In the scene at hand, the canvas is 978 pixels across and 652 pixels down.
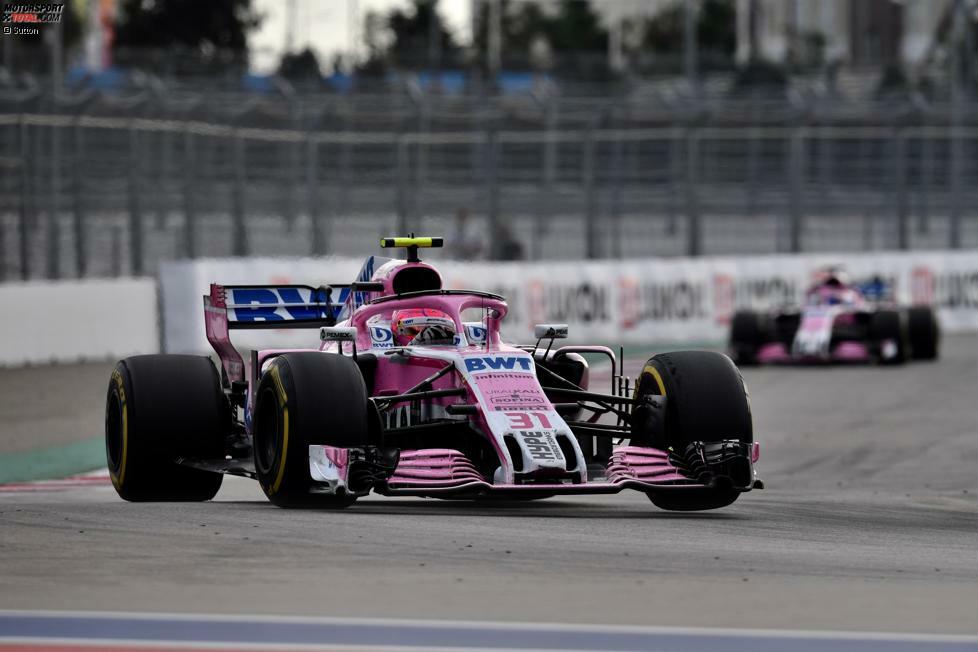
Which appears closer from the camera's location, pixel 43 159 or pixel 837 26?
pixel 43 159

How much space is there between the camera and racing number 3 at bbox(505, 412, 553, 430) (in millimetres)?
9586

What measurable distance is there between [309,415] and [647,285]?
763 inches

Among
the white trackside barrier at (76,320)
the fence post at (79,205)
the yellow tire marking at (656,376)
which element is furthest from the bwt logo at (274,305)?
the fence post at (79,205)

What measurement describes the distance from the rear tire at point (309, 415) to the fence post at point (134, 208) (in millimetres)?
13197

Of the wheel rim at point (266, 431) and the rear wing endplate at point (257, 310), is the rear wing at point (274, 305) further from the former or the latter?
the wheel rim at point (266, 431)

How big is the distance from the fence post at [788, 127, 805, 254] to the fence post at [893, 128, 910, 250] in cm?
171

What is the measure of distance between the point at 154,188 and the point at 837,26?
81.7 metres

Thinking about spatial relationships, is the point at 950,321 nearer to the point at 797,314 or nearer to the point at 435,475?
the point at 797,314

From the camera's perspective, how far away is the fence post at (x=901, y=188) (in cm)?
3125

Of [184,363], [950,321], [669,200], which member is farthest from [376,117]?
[184,363]

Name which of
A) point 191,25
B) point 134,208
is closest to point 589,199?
point 134,208

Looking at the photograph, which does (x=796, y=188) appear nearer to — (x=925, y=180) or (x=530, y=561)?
(x=925, y=180)

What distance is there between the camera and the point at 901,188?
103ft

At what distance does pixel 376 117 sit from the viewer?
2788cm
